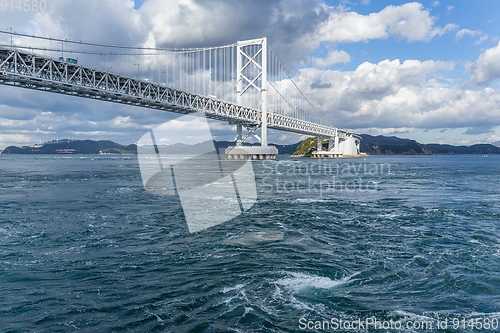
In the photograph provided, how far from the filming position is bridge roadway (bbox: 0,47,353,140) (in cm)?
2820

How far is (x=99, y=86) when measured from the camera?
35.0 m

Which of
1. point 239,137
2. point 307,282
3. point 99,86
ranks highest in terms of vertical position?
point 99,86

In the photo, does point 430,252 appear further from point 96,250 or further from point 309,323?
point 96,250

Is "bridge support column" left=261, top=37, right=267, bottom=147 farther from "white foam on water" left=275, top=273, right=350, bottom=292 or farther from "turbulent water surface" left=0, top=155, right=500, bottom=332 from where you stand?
"white foam on water" left=275, top=273, right=350, bottom=292

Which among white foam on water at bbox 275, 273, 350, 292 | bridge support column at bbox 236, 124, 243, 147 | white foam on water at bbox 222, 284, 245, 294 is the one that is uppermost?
bridge support column at bbox 236, 124, 243, 147

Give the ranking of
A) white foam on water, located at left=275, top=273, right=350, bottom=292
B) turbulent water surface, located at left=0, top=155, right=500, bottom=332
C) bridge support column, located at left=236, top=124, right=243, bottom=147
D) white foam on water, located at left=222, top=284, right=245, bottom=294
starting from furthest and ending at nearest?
1. bridge support column, located at left=236, top=124, right=243, bottom=147
2. white foam on water, located at left=275, top=273, right=350, bottom=292
3. white foam on water, located at left=222, top=284, right=245, bottom=294
4. turbulent water surface, located at left=0, top=155, right=500, bottom=332

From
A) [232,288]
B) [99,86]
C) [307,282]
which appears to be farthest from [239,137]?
[232,288]

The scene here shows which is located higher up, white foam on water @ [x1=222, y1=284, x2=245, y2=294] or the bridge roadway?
the bridge roadway

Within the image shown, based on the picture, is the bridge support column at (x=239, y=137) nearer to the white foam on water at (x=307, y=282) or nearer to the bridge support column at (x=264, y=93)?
the bridge support column at (x=264, y=93)

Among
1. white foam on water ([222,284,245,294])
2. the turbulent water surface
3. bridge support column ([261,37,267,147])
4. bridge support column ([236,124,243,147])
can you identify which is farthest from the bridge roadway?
white foam on water ([222,284,245,294])

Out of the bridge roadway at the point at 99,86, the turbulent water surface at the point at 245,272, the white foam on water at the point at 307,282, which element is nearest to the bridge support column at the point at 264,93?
the bridge roadway at the point at 99,86

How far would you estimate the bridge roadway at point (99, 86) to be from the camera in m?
28.2

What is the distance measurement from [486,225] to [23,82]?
123ft

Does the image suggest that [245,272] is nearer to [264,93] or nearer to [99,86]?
[99,86]
